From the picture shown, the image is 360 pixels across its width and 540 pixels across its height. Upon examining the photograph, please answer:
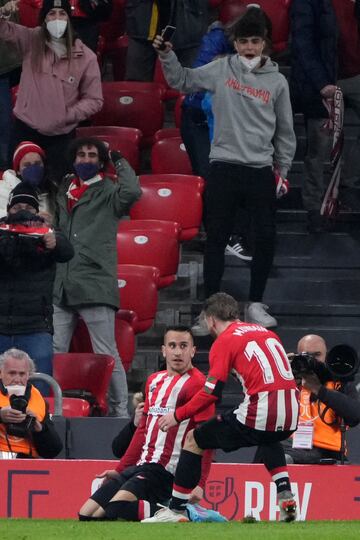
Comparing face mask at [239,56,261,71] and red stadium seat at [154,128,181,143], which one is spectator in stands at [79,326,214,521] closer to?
face mask at [239,56,261,71]

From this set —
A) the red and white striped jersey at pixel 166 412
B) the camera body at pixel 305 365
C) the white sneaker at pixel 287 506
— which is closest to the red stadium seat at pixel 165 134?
the camera body at pixel 305 365

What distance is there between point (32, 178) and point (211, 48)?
168 centimetres

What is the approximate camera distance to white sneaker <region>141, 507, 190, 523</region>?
829 cm

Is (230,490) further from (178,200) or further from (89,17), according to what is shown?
(89,17)

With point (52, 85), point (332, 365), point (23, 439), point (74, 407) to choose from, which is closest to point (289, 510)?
point (332, 365)

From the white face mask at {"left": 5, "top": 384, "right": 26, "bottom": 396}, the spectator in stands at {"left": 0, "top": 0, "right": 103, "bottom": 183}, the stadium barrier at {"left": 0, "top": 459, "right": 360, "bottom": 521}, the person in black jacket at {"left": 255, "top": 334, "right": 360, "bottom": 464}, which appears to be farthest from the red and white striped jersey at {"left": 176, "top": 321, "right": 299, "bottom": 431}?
the spectator in stands at {"left": 0, "top": 0, "right": 103, "bottom": 183}

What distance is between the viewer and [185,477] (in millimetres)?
8227

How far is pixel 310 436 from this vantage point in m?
9.66

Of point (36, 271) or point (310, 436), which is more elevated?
point (36, 271)

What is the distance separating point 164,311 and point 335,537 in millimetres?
4697

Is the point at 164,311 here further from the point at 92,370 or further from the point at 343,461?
the point at 343,461

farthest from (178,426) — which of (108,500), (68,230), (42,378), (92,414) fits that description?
(68,230)

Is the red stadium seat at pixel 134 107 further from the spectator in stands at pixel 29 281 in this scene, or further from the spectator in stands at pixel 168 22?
the spectator in stands at pixel 29 281

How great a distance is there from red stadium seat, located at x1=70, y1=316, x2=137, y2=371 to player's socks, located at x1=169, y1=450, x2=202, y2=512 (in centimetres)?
282
